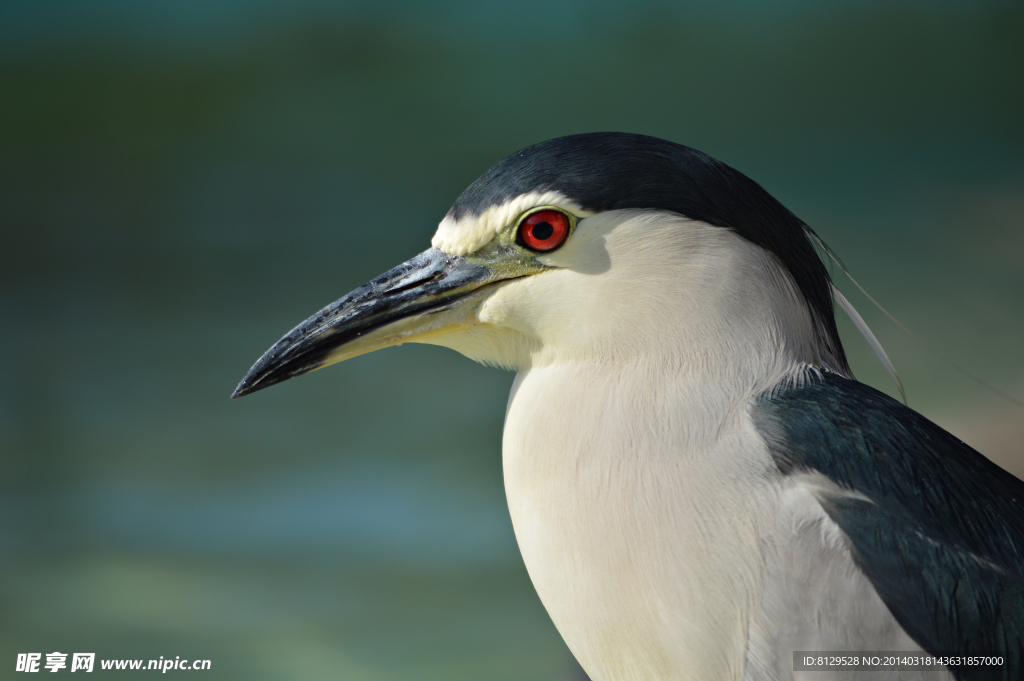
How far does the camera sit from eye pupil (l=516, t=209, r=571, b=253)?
2.70 feet

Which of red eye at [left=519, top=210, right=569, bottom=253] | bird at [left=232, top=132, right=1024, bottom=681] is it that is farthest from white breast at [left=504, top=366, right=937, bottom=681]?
red eye at [left=519, top=210, right=569, bottom=253]

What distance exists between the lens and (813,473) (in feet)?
2.47

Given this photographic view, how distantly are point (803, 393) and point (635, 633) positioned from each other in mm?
272

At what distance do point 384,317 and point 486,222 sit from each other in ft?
0.49

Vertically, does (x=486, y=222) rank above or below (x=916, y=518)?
above

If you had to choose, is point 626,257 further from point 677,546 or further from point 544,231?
point 677,546

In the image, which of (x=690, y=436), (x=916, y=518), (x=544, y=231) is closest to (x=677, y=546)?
(x=690, y=436)

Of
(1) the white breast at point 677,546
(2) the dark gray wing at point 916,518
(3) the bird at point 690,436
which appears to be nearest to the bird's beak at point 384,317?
(3) the bird at point 690,436

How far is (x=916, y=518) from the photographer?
29.5 inches

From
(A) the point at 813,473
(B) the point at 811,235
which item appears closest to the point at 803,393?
(A) the point at 813,473

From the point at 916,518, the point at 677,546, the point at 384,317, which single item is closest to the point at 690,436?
the point at 677,546

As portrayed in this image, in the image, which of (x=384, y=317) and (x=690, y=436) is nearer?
(x=690, y=436)

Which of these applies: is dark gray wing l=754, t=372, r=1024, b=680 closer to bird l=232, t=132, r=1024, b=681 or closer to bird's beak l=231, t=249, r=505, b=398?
bird l=232, t=132, r=1024, b=681

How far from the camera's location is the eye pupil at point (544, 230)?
0.82 meters
